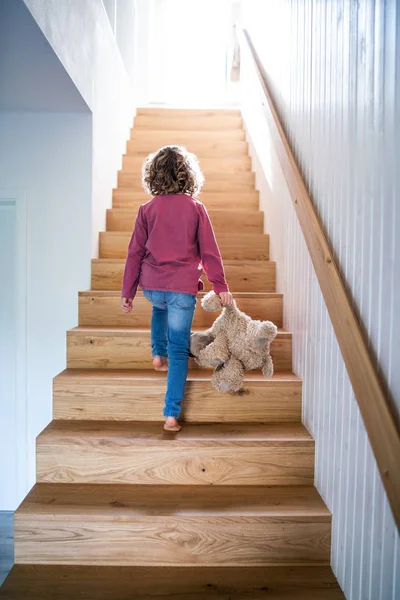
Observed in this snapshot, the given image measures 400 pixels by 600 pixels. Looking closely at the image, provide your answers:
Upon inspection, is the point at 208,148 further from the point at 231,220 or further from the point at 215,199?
the point at 231,220

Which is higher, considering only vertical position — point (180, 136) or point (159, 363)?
point (180, 136)

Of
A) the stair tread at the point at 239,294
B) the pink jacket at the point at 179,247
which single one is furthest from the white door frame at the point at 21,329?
the pink jacket at the point at 179,247

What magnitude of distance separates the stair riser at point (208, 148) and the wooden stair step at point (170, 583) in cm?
341

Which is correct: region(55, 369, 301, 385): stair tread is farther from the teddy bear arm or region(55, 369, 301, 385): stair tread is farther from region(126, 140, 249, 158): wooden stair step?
region(126, 140, 249, 158): wooden stair step

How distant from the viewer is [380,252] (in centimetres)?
143

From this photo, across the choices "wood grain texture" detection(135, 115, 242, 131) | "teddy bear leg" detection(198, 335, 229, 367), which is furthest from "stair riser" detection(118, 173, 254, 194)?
"teddy bear leg" detection(198, 335, 229, 367)

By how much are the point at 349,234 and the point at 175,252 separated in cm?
80

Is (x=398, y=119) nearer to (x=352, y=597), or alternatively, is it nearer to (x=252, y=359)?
(x=252, y=359)

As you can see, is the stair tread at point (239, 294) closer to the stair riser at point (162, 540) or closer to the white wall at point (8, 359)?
the white wall at point (8, 359)

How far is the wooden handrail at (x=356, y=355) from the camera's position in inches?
50.0

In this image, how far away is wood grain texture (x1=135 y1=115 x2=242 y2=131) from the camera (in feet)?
16.0

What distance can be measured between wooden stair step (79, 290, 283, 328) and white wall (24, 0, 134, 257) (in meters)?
0.48

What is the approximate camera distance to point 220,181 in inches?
162

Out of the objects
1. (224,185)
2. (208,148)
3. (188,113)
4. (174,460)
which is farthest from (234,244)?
(188,113)
